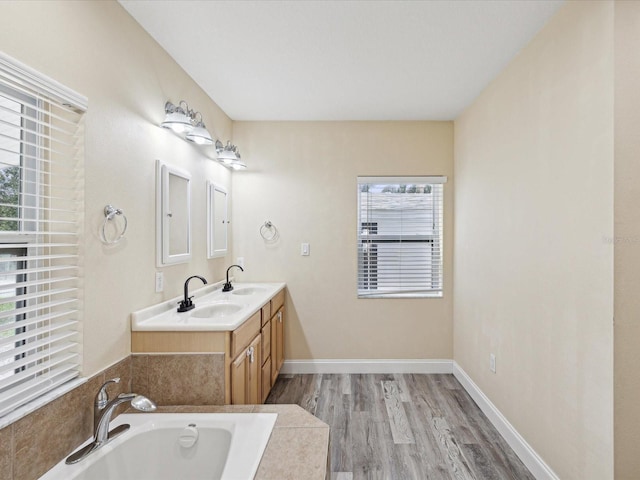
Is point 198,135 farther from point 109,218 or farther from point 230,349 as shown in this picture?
point 230,349

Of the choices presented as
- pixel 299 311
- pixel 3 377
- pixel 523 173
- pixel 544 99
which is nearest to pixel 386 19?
pixel 544 99

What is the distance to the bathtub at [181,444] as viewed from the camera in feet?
4.61

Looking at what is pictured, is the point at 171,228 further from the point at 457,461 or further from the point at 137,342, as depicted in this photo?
the point at 457,461

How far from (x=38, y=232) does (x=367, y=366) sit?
9.54ft

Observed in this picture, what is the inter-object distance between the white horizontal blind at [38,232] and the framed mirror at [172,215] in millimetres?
605

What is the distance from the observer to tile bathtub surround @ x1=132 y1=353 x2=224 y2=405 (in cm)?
176

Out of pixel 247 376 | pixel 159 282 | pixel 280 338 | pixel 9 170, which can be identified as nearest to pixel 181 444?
pixel 247 376

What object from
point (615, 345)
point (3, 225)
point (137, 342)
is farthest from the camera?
point (137, 342)

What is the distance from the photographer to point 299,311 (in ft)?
11.2

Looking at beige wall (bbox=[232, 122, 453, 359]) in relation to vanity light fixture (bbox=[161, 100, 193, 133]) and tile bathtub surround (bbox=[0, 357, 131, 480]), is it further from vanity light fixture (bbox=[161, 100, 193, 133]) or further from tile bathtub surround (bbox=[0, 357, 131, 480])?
tile bathtub surround (bbox=[0, 357, 131, 480])

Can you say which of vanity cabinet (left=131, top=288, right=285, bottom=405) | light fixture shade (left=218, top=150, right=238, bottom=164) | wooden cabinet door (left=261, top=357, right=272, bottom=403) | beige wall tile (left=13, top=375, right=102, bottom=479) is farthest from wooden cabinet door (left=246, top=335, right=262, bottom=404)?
light fixture shade (left=218, top=150, right=238, bottom=164)

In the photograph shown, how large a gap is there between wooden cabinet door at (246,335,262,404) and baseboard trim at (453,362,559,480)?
1.68 meters

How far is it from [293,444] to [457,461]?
128cm

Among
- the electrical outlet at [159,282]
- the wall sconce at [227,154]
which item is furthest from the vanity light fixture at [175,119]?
the electrical outlet at [159,282]
